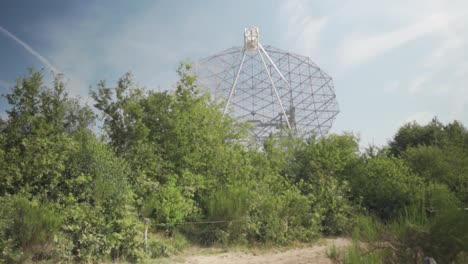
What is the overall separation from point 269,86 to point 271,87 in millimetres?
164

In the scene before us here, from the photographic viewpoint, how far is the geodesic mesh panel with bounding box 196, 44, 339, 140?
26.5 meters

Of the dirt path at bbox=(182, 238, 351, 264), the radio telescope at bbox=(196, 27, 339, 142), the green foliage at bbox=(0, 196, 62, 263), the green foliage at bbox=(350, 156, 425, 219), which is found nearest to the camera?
the green foliage at bbox=(0, 196, 62, 263)

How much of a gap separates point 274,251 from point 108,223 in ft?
17.0

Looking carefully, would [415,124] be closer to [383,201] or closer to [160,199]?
[383,201]

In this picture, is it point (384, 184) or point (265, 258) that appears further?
point (384, 184)

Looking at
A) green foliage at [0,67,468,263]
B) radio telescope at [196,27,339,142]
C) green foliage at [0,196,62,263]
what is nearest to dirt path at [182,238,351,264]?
green foliage at [0,67,468,263]

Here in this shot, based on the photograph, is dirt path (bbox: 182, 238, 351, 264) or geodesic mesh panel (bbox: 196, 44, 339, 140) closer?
dirt path (bbox: 182, 238, 351, 264)

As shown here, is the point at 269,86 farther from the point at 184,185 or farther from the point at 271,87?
the point at 184,185

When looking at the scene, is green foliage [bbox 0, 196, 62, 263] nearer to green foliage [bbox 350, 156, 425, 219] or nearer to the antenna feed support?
green foliage [bbox 350, 156, 425, 219]

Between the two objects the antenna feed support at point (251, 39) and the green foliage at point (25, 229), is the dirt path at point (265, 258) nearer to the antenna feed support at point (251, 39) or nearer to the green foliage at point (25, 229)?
A: the green foliage at point (25, 229)

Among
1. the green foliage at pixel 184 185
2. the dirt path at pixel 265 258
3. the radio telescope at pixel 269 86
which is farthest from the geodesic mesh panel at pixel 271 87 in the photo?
the dirt path at pixel 265 258

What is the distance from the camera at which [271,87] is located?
91.2 feet

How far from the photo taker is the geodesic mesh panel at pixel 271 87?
2645cm

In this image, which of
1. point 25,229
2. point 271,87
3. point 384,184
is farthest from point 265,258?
point 271,87
